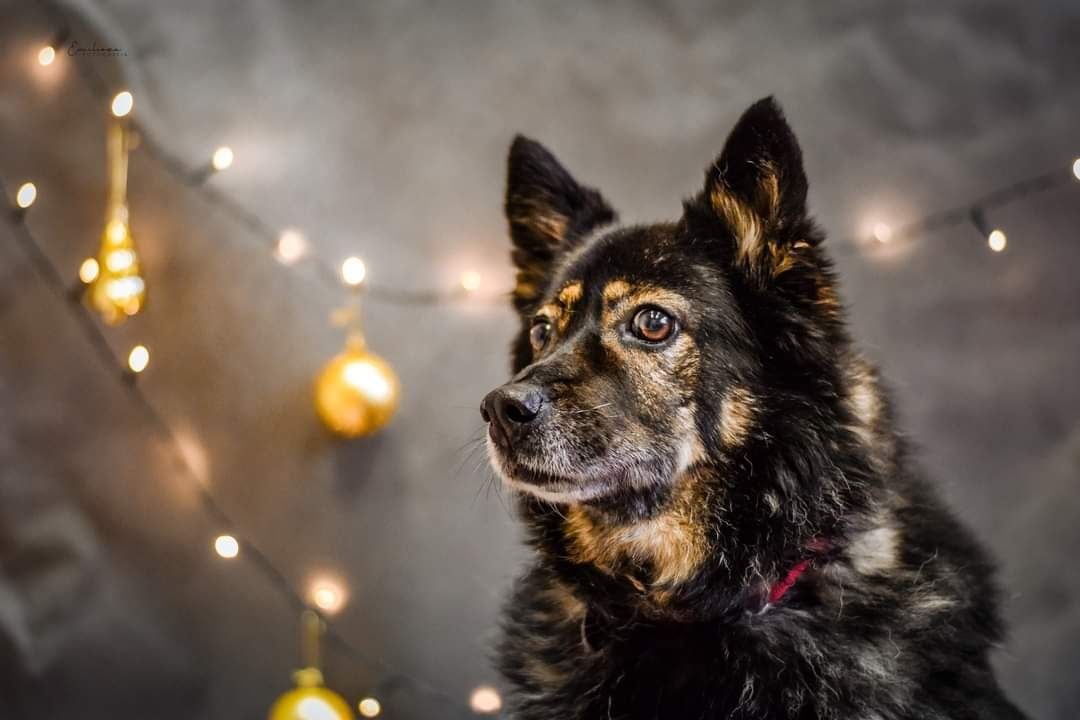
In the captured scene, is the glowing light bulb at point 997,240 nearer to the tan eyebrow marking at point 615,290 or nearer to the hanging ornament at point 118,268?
the tan eyebrow marking at point 615,290

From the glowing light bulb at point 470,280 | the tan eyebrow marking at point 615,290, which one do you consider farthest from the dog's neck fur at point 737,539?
the glowing light bulb at point 470,280

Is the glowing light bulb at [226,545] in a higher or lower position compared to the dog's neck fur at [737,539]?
higher

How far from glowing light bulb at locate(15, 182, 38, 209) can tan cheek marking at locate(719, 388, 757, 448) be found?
200 cm

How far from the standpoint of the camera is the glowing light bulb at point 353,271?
282 cm

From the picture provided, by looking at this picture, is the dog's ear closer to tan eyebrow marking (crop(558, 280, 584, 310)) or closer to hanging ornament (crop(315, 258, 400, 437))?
tan eyebrow marking (crop(558, 280, 584, 310))

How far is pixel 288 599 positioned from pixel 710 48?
1.96m

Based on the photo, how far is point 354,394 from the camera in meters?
2.56

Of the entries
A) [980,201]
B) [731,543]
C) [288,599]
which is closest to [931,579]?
[731,543]

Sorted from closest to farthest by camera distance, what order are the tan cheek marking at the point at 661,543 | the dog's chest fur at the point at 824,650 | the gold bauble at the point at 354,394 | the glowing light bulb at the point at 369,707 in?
the dog's chest fur at the point at 824,650 → the tan cheek marking at the point at 661,543 → the gold bauble at the point at 354,394 → the glowing light bulb at the point at 369,707

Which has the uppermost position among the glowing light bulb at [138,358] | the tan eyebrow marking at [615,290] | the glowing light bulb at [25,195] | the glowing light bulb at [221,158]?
the glowing light bulb at [221,158]

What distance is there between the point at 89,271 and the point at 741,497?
1.83 metres

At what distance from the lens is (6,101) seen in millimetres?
2748

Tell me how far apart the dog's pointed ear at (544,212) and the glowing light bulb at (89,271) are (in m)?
1.15

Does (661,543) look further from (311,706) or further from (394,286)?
(394,286)
